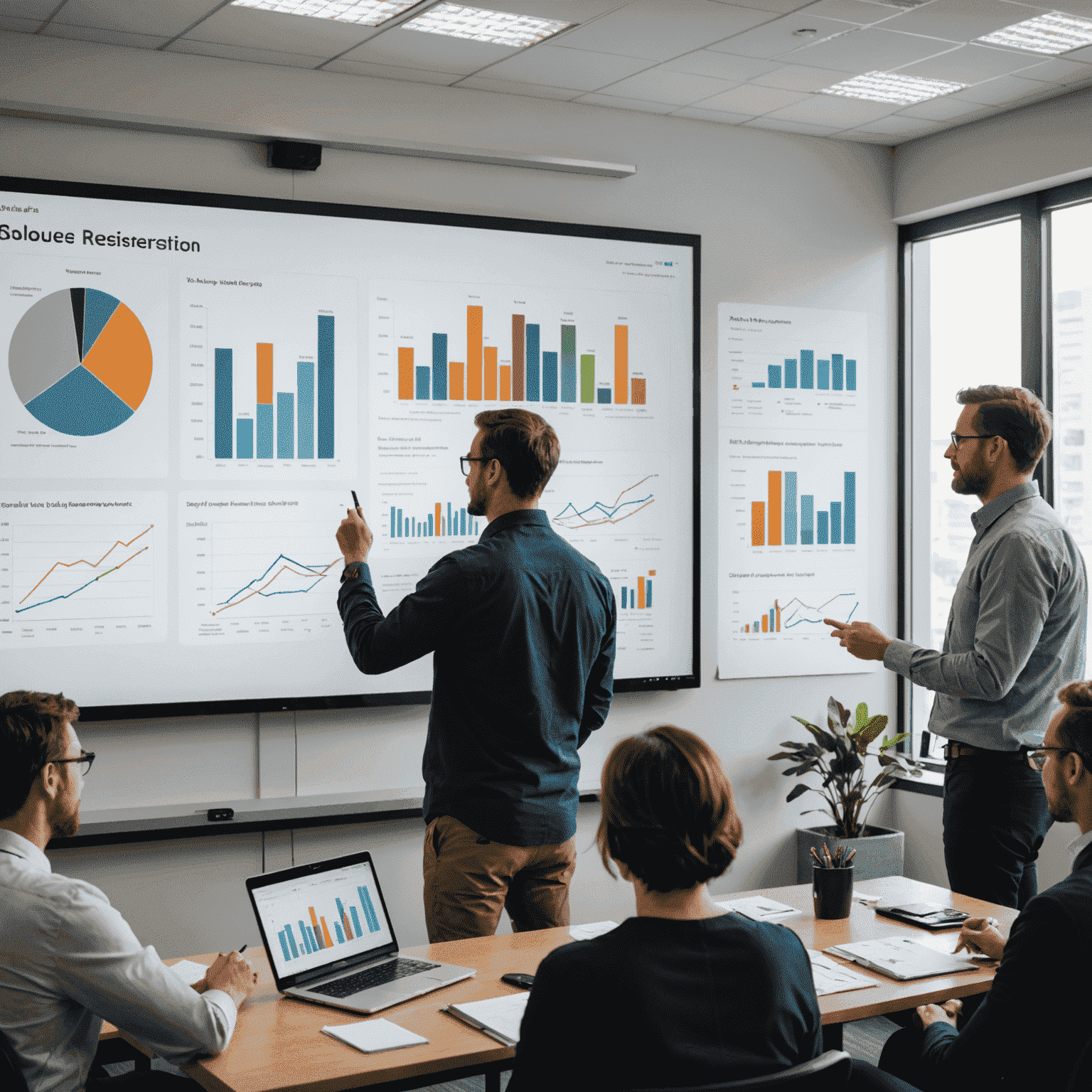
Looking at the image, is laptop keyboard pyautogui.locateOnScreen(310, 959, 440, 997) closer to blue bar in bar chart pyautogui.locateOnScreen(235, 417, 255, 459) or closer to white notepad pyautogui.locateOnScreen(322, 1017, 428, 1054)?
white notepad pyautogui.locateOnScreen(322, 1017, 428, 1054)

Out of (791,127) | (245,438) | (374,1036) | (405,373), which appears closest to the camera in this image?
(374,1036)

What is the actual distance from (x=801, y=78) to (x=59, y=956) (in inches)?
137

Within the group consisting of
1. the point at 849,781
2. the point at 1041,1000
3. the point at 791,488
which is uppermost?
the point at 791,488

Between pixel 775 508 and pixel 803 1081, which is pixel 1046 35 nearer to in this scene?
A: pixel 775 508

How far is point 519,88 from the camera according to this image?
414cm

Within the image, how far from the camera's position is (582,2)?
11.1 feet

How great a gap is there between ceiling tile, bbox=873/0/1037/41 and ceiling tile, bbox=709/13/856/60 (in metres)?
0.19

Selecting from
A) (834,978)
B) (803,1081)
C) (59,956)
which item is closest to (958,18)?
(834,978)

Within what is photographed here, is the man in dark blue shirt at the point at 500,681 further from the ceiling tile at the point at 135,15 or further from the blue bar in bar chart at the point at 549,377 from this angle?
the ceiling tile at the point at 135,15

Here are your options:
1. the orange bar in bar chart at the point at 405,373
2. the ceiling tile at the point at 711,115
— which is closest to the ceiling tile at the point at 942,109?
the ceiling tile at the point at 711,115

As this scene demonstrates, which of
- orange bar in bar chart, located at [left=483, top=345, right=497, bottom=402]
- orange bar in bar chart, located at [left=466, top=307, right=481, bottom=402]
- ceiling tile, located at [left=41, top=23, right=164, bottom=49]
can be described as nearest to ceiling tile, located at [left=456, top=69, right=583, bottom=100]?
orange bar in bar chart, located at [left=466, top=307, right=481, bottom=402]

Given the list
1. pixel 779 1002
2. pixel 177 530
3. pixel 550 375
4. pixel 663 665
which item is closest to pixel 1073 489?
pixel 663 665

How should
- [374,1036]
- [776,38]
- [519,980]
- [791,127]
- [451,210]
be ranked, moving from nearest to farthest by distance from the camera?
1. [374,1036]
2. [519,980]
3. [776,38]
4. [451,210]
5. [791,127]

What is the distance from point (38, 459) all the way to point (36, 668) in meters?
0.59
